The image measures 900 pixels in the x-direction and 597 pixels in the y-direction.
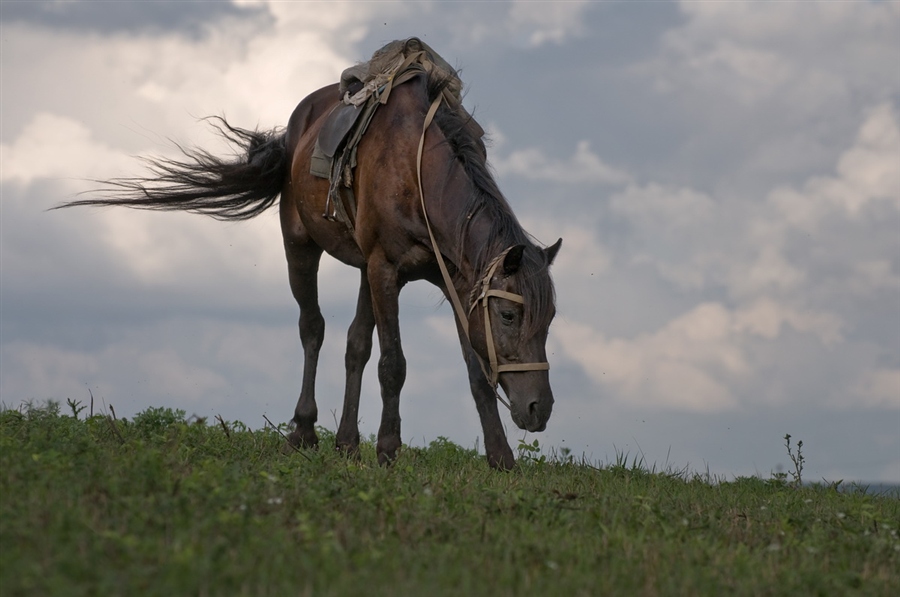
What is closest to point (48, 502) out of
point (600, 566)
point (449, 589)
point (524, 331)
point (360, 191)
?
point (449, 589)

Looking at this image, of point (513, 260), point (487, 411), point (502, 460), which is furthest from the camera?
point (487, 411)

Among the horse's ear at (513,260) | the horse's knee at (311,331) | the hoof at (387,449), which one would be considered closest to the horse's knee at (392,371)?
the hoof at (387,449)

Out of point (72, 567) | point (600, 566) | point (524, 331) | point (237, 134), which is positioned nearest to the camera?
point (72, 567)

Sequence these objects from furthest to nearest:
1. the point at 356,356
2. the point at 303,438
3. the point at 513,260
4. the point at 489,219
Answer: the point at 303,438
the point at 356,356
the point at 489,219
the point at 513,260

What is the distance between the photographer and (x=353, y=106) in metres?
8.66

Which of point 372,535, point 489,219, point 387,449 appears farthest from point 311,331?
point 372,535

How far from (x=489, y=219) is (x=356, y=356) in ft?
7.85

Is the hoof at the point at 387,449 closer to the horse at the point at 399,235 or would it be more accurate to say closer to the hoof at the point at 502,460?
the horse at the point at 399,235

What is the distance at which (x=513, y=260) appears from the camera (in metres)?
6.97

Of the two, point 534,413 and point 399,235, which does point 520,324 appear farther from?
point 399,235

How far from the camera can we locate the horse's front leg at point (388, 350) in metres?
7.99

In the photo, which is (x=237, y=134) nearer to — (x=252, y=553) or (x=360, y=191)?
(x=360, y=191)

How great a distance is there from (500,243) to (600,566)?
303cm

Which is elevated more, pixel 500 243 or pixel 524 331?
pixel 500 243
